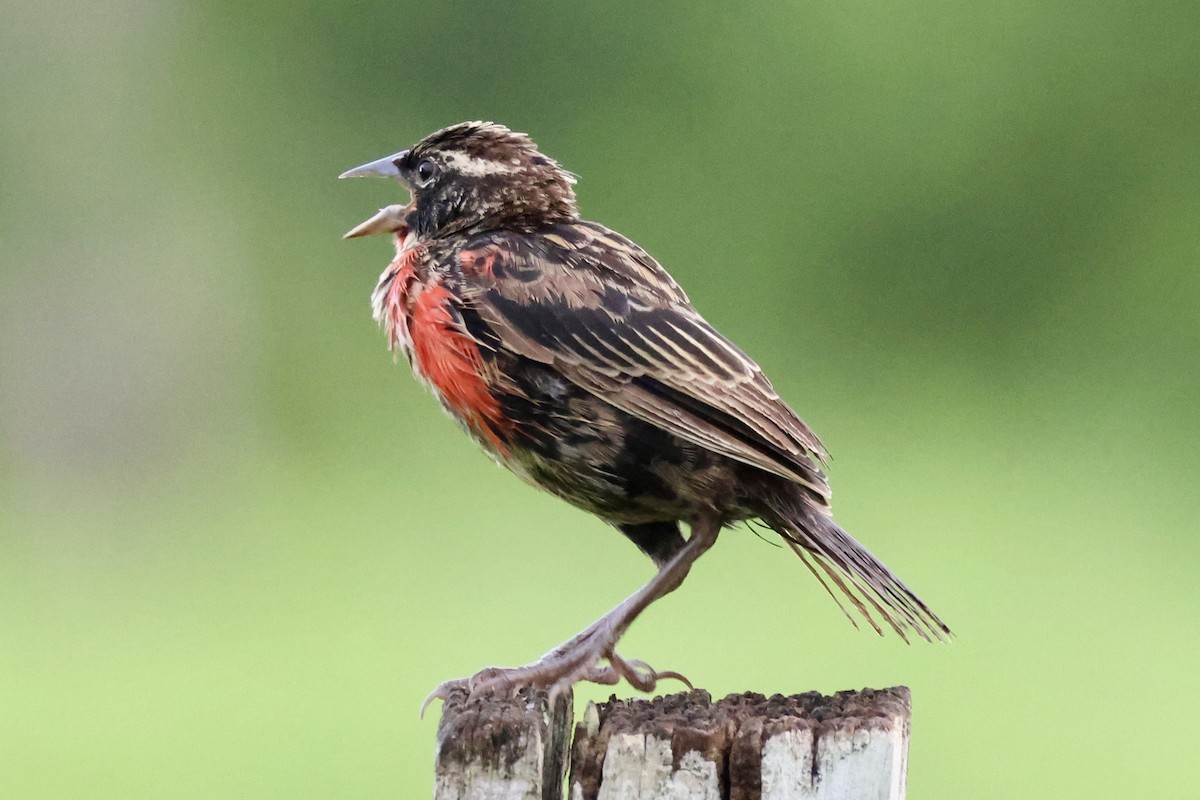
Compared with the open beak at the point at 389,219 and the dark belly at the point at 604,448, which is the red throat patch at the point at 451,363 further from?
the open beak at the point at 389,219

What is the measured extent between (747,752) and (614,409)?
4.20 ft

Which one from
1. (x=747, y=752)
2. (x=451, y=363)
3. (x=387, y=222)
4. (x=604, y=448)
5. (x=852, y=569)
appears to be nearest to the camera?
(x=747, y=752)

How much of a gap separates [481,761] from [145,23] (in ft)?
42.1

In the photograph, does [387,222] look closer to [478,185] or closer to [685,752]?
[478,185]

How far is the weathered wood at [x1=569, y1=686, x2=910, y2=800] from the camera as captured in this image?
337cm

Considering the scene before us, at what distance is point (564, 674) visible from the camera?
4383mm

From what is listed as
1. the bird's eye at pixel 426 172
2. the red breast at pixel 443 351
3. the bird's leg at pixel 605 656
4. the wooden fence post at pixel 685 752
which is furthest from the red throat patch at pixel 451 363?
the wooden fence post at pixel 685 752

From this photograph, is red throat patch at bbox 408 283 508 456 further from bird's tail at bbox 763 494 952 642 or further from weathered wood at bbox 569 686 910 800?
weathered wood at bbox 569 686 910 800

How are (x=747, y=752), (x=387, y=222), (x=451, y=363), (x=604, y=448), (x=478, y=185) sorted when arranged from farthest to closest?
(x=387, y=222), (x=478, y=185), (x=451, y=363), (x=604, y=448), (x=747, y=752)

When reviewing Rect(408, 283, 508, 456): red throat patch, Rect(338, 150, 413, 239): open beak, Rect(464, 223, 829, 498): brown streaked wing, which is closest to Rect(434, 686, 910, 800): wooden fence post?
Rect(464, 223, 829, 498): brown streaked wing

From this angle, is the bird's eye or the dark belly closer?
the dark belly

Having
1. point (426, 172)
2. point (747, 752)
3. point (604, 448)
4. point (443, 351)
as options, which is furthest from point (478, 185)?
point (747, 752)

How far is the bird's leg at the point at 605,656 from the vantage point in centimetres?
422

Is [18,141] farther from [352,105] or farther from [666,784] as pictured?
[666,784]
